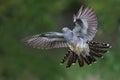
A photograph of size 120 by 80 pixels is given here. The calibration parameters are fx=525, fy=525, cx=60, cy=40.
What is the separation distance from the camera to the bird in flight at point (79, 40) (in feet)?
11.2

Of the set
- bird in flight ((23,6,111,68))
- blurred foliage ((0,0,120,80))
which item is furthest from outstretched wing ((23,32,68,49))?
blurred foliage ((0,0,120,80))

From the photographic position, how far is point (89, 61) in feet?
12.0

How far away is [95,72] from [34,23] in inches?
43.3

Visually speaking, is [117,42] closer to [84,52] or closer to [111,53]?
[111,53]

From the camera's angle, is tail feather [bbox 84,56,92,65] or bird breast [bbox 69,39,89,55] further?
tail feather [bbox 84,56,92,65]

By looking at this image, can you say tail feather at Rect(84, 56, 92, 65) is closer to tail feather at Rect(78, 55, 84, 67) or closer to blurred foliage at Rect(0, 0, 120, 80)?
tail feather at Rect(78, 55, 84, 67)

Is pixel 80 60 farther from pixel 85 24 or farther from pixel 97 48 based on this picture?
pixel 85 24

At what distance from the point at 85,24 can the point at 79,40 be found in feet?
0.38

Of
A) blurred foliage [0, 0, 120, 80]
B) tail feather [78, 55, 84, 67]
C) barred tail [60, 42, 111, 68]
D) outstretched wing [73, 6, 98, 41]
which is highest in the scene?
blurred foliage [0, 0, 120, 80]

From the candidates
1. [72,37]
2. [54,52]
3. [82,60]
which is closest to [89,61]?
[82,60]

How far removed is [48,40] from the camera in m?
3.67

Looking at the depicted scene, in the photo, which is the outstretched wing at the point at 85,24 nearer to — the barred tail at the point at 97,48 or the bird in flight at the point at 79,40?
the bird in flight at the point at 79,40

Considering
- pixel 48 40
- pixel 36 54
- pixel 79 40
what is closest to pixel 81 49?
pixel 79 40

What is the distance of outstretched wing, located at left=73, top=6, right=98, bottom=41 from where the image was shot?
11.1ft
